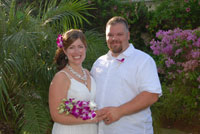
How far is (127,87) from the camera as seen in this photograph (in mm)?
2748

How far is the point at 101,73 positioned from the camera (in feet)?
9.54

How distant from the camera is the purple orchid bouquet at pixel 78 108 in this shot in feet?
8.05

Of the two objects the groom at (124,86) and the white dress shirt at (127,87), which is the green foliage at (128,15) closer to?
the groom at (124,86)

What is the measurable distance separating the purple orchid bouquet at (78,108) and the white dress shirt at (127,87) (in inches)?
12.2

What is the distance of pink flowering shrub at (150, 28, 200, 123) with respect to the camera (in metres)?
4.71

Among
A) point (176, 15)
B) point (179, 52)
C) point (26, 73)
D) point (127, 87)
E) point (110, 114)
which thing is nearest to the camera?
point (110, 114)

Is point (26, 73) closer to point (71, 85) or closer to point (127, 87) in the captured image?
point (71, 85)

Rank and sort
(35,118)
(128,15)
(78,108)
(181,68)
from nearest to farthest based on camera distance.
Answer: (78,108) < (35,118) < (181,68) < (128,15)

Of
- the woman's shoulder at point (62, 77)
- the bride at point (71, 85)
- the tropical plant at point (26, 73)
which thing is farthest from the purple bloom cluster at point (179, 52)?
the woman's shoulder at point (62, 77)

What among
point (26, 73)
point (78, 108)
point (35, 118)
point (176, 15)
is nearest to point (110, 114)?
point (78, 108)

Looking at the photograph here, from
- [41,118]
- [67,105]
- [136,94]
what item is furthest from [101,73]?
[41,118]

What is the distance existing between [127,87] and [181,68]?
8.28 feet

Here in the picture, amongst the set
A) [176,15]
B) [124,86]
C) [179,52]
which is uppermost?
[176,15]

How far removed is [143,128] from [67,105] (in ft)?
2.67
